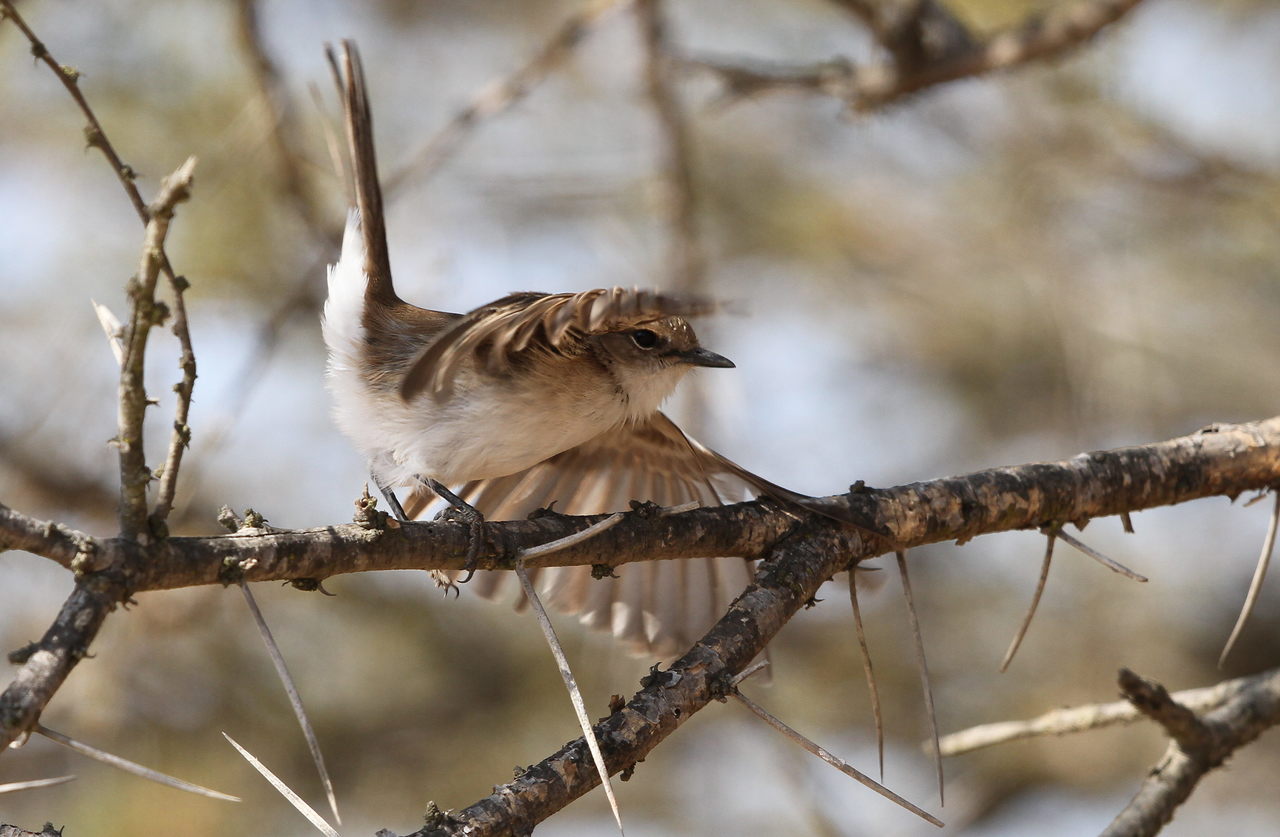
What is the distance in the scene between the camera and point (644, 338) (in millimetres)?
3078

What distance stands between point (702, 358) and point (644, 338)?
0.63 ft

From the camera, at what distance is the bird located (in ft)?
9.21

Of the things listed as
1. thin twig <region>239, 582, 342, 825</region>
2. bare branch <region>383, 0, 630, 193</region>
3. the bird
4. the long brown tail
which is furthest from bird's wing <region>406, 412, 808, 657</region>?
thin twig <region>239, 582, 342, 825</region>

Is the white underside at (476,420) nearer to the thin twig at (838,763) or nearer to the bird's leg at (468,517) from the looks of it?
the bird's leg at (468,517)

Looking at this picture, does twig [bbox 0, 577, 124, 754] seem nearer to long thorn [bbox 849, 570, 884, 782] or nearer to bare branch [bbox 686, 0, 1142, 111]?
long thorn [bbox 849, 570, 884, 782]

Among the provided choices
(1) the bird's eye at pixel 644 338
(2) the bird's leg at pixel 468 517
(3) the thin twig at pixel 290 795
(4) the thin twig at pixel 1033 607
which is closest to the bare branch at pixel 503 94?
(1) the bird's eye at pixel 644 338

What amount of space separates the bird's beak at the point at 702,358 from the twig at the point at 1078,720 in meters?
1.16

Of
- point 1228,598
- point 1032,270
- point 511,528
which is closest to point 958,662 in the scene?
point 1228,598

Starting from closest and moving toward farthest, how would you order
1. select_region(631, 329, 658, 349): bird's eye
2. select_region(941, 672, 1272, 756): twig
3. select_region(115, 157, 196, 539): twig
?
select_region(115, 157, 196, 539): twig, select_region(941, 672, 1272, 756): twig, select_region(631, 329, 658, 349): bird's eye

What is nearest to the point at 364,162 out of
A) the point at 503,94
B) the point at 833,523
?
the point at 503,94

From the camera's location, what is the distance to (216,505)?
487 cm

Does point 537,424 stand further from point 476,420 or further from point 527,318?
point 527,318

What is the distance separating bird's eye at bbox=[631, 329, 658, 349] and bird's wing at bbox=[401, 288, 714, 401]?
1.66ft

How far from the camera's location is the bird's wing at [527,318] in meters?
1.67
